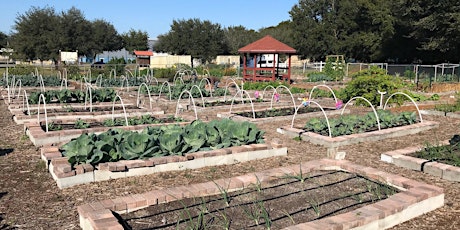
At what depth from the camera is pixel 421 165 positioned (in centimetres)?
600

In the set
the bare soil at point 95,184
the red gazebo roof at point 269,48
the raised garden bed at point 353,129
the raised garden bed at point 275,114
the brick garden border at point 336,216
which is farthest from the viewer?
the red gazebo roof at point 269,48

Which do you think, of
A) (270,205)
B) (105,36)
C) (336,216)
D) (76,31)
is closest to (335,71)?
(270,205)

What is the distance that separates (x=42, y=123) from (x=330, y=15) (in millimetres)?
47935

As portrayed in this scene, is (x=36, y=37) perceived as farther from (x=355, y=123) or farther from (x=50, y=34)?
(x=355, y=123)

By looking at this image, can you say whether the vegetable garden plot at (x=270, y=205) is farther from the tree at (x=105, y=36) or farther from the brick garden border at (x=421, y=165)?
the tree at (x=105, y=36)

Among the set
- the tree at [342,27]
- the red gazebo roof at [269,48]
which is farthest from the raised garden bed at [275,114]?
the tree at [342,27]

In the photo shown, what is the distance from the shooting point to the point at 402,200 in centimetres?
427

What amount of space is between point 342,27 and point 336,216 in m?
48.7

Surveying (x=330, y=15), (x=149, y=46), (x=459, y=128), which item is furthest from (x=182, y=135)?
(x=149, y=46)

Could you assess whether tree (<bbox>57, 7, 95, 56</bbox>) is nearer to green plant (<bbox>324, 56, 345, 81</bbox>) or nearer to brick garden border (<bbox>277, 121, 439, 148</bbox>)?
green plant (<bbox>324, 56, 345, 81</bbox>)

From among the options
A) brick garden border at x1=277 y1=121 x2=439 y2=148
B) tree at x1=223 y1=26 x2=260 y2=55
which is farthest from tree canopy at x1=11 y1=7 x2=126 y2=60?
brick garden border at x1=277 y1=121 x2=439 y2=148

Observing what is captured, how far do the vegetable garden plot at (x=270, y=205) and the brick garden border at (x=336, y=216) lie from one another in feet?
0.29

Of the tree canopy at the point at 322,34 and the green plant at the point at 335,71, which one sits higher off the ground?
the tree canopy at the point at 322,34

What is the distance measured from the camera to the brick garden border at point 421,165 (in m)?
5.57
